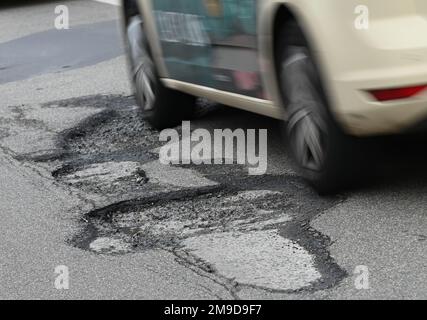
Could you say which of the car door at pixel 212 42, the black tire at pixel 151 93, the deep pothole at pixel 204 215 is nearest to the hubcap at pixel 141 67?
the black tire at pixel 151 93

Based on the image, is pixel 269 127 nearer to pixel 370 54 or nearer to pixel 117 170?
pixel 117 170

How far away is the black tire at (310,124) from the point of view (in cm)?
584

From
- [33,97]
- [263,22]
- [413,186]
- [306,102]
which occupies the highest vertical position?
[263,22]

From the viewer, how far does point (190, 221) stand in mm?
6023

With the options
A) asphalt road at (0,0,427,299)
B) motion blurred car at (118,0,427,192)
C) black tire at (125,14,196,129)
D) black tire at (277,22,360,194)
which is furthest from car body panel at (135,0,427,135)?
black tire at (125,14,196,129)

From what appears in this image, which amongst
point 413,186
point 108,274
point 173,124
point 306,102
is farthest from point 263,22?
point 173,124

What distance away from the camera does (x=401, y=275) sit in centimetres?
482

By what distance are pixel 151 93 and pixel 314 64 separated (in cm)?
273

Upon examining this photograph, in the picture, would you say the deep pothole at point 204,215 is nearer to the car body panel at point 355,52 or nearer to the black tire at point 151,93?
the black tire at point 151,93

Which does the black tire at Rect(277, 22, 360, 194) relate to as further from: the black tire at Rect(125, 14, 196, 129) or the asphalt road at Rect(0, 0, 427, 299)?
the black tire at Rect(125, 14, 196, 129)

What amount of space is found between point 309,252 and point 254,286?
20.0 inches

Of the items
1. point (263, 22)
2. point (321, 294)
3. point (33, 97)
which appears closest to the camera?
point (321, 294)

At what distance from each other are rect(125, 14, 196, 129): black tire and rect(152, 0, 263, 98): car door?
1.67 ft

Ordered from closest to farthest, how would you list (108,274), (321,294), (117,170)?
(321,294) → (108,274) → (117,170)
